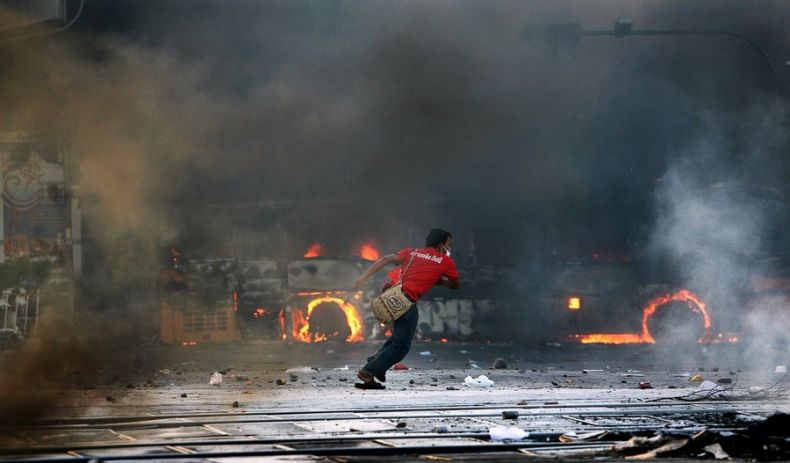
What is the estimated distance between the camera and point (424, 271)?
29.1 ft

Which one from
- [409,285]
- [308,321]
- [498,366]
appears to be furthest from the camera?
[308,321]

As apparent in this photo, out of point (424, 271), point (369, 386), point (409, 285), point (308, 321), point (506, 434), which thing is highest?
point (424, 271)

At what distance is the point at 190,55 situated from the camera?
639 inches

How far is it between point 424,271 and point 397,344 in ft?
2.12

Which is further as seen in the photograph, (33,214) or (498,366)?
(33,214)

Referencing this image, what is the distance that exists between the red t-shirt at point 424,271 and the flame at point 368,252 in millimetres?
9009

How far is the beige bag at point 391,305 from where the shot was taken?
878 cm

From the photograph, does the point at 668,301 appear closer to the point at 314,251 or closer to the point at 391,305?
the point at 314,251

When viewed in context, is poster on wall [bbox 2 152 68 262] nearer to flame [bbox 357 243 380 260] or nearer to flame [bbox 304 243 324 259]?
flame [bbox 304 243 324 259]

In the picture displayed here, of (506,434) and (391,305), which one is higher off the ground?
(391,305)

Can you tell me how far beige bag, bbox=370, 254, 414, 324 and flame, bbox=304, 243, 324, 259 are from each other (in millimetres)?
9125

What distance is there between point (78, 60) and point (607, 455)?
1006 centimetres

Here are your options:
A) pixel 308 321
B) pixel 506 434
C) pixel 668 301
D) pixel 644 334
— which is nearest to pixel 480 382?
pixel 506 434

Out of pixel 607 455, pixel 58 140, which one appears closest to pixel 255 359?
pixel 58 140
